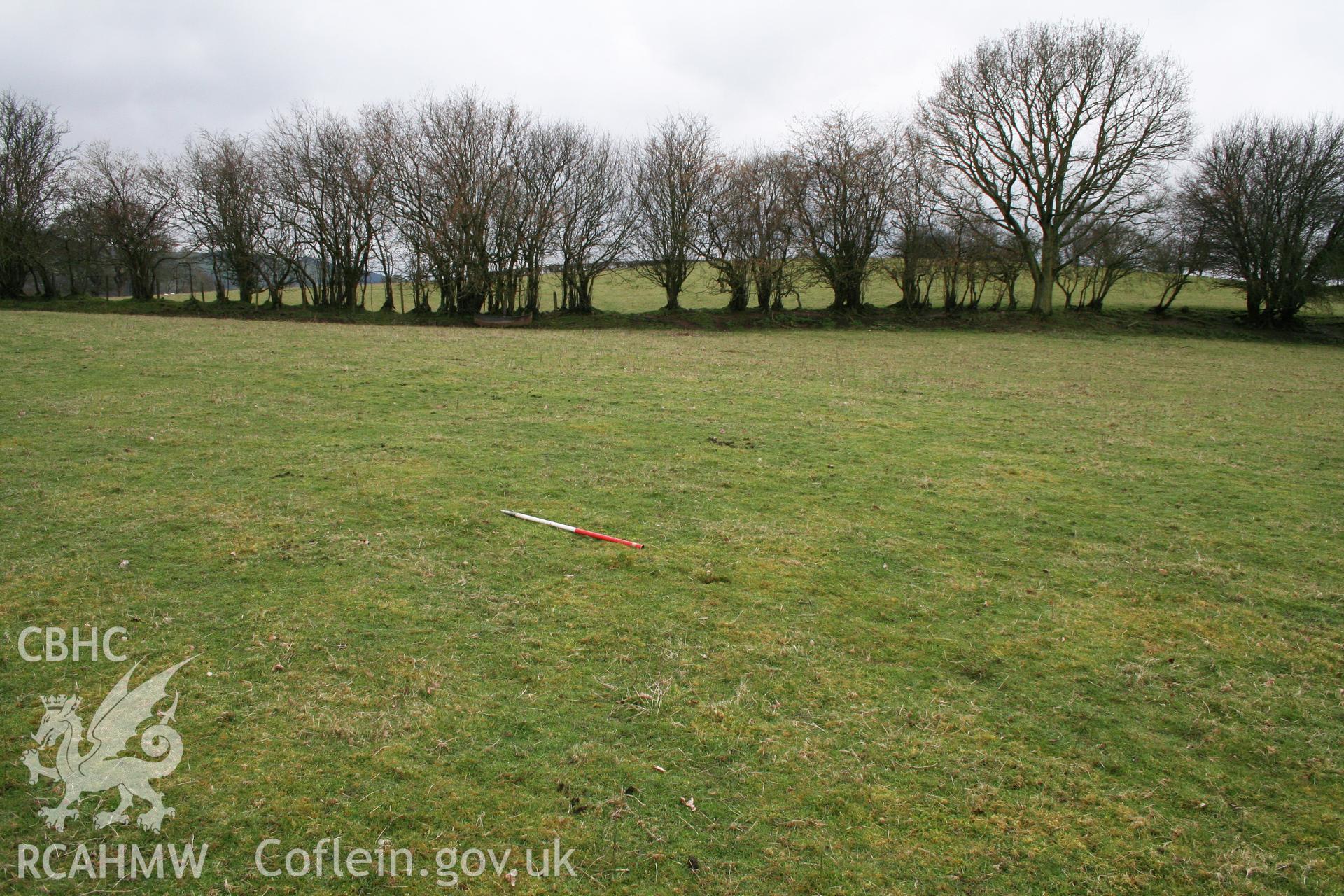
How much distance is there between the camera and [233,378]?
44.4 feet

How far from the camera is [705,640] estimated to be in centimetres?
503

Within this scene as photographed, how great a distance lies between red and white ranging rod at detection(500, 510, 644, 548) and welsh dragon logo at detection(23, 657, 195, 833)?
134 inches

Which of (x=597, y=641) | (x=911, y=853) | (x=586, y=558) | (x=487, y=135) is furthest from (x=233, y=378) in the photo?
(x=487, y=135)

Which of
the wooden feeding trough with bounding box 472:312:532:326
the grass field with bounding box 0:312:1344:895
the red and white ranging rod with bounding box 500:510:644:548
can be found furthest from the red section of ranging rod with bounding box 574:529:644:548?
the wooden feeding trough with bounding box 472:312:532:326

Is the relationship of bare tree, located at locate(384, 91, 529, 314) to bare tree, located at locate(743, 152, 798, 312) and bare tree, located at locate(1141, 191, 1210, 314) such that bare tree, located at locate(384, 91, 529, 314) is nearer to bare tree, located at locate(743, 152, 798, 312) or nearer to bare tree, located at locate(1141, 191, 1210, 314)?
bare tree, located at locate(743, 152, 798, 312)

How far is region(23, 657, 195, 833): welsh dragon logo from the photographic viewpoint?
330 cm

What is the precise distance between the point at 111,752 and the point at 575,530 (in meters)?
3.85

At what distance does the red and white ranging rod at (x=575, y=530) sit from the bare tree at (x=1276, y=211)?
4440 centimetres

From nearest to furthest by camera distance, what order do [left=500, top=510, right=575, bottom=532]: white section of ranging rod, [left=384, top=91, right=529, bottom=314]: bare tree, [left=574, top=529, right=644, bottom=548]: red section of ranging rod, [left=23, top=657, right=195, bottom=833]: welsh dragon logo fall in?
1. [left=23, top=657, right=195, bottom=833]: welsh dragon logo
2. [left=574, top=529, right=644, bottom=548]: red section of ranging rod
3. [left=500, top=510, right=575, bottom=532]: white section of ranging rod
4. [left=384, top=91, right=529, bottom=314]: bare tree

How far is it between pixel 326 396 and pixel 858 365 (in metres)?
14.1

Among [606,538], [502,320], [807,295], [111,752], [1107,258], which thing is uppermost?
[1107,258]

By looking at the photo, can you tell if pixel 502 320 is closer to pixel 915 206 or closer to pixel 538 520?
pixel 915 206

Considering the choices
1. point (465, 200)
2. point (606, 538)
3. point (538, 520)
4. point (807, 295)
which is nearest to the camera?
point (606, 538)

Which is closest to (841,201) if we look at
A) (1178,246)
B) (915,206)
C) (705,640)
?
(915,206)
